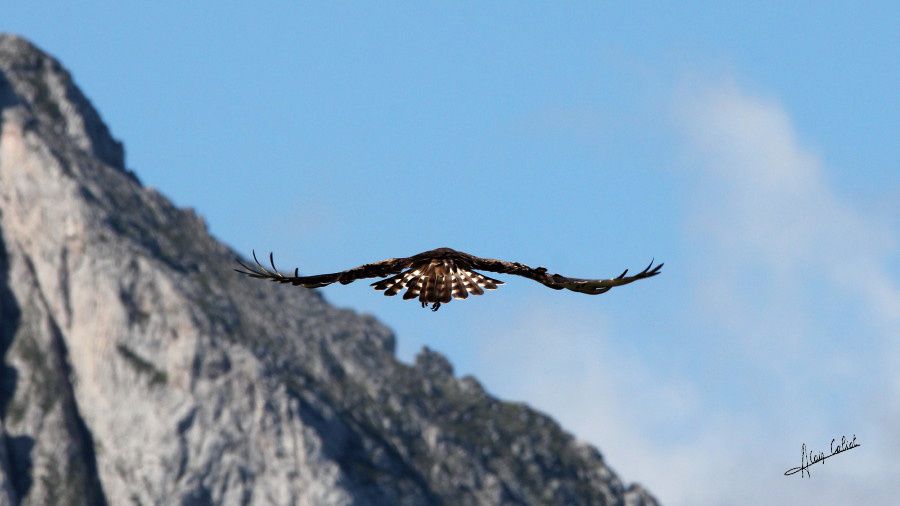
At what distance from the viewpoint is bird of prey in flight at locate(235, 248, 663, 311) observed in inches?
2269

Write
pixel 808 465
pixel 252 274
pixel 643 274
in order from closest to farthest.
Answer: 1. pixel 643 274
2. pixel 252 274
3. pixel 808 465

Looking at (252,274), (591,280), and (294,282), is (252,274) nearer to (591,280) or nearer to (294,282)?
(294,282)

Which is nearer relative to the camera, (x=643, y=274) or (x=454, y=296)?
(x=643, y=274)

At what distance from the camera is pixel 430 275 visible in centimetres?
6009

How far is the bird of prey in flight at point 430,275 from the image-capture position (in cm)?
5762

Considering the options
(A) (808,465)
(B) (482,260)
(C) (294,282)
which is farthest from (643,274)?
(A) (808,465)

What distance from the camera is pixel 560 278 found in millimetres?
55938

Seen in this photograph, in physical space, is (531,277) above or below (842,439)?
below

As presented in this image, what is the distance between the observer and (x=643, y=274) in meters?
53.7

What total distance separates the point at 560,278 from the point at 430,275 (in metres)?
5.54

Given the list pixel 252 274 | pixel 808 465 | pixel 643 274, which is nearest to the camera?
pixel 643 274

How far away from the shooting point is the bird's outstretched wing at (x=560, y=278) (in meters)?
54.2

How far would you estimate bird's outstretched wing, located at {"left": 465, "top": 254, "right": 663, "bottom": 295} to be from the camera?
5425 cm

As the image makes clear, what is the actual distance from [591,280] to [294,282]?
8.80 m
